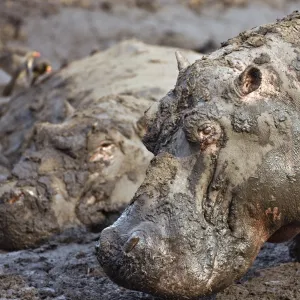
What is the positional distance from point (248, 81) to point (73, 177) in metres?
2.05

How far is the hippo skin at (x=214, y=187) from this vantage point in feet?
11.0

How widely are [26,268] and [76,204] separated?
805 millimetres

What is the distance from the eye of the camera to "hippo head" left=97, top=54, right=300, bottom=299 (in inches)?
132

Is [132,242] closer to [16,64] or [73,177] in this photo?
[73,177]

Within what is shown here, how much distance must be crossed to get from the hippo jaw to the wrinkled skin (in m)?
1.69

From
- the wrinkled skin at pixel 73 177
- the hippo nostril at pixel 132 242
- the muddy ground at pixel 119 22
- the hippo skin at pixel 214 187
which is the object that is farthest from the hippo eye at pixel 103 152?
the muddy ground at pixel 119 22

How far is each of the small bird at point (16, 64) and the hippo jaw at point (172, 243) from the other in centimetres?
571

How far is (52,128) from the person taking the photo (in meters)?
5.64

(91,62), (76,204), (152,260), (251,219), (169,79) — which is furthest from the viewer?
(91,62)

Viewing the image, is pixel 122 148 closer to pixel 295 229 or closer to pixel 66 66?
pixel 295 229

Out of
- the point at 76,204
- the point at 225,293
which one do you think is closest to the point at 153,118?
the point at 225,293

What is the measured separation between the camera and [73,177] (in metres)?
5.39

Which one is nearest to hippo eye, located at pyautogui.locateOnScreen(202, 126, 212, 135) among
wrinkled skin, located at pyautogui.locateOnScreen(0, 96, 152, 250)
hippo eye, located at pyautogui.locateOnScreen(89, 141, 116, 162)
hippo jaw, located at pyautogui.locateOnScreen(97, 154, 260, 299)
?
hippo jaw, located at pyautogui.locateOnScreen(97, 154, 260, 299)

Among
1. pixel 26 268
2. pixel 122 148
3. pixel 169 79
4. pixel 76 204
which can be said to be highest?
pixel 169 79
